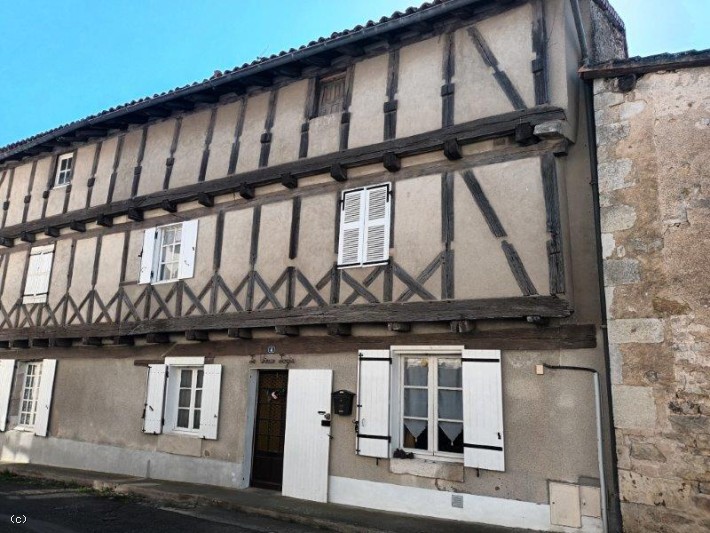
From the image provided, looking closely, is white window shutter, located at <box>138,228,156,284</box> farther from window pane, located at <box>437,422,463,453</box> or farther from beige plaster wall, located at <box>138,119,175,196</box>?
window pane, located at <box>437,422,463,453</box>

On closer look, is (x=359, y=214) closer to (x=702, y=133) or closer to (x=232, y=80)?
(x=232, y=80)

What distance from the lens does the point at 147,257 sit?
32.3ft

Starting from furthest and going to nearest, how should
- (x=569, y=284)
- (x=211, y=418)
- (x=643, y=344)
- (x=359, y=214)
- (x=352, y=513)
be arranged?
(x=211, y=418) → (x=359, y=214) → (x=352, y=513) → (x=569, y=284) → (x=643, y=344)

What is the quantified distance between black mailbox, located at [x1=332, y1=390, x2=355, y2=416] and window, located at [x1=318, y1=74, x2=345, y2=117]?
168 inches

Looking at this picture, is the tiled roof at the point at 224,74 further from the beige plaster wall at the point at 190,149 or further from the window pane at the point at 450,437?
the window pane at the point at 450,437

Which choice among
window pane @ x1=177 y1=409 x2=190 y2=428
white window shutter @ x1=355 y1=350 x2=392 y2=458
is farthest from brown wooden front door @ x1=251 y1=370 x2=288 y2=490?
white window shutter @ x1=355 y1=350 x2=392 y2=458

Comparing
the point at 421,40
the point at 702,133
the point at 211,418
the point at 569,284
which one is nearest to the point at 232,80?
the point at 421,40

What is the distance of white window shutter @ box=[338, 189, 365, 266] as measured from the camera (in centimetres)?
772

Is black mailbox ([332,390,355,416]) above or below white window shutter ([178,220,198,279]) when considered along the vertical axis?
below

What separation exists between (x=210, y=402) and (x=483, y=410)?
174 inches

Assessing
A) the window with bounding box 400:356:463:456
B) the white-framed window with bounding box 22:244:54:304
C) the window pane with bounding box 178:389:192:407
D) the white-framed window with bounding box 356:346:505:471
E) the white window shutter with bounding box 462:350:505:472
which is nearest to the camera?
the white window shutter with bounding box 462:350:505:472

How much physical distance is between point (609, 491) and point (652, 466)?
55 cm

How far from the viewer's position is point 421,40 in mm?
7895

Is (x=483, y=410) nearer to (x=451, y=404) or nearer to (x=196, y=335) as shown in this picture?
(x=451, y=404)
